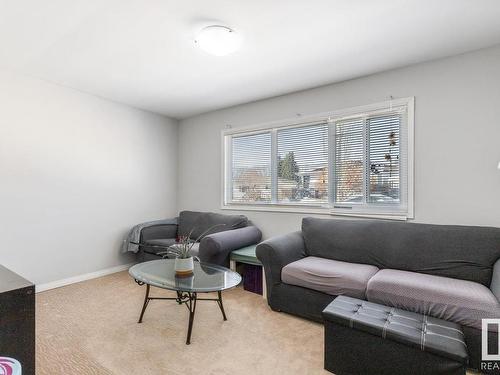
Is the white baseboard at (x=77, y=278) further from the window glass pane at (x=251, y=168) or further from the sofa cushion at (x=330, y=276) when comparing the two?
the sofa cushion at (x=330, y=276)

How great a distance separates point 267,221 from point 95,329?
2.25 meters

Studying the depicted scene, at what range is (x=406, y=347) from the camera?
5.22ft

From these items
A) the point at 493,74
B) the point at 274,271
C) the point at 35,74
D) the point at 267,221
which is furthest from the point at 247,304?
the point at 35,74

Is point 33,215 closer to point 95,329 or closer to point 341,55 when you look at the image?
point 95,329

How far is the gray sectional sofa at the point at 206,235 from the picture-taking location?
317 centimetres

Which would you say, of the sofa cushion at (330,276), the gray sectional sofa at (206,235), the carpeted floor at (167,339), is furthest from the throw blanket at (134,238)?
the sofa cushion at (330,276)

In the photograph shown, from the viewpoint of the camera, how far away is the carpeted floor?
1864 mm

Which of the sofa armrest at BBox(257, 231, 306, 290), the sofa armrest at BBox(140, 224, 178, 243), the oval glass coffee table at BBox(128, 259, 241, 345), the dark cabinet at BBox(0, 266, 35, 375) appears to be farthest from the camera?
the sofa armrest at BBox(140, 224, 178, 243)

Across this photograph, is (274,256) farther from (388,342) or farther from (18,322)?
(18,322)

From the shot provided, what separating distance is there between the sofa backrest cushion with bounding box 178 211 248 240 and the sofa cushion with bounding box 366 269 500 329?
1940 mm

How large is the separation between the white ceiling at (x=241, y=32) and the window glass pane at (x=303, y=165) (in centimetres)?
61

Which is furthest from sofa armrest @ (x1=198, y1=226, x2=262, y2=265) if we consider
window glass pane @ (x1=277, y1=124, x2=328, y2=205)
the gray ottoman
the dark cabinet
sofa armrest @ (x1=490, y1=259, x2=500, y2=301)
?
sofa armrest @ (x1=490, y1=259, x2=500, y2=301)

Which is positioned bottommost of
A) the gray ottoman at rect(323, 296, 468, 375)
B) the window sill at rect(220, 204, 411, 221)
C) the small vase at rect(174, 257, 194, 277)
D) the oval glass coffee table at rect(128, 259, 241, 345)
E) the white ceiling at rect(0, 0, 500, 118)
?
the gray ottoman at rect(323, 296, 468, 375)

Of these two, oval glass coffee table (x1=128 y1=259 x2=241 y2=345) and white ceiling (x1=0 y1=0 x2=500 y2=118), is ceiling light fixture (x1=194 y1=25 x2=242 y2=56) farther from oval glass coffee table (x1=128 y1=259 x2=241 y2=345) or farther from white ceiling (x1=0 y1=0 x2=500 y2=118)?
oval glass coffee table (x1=128 y1=259 x2=241 y2=345)
